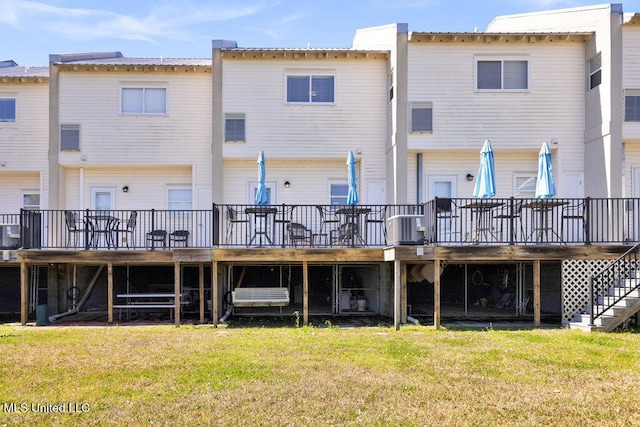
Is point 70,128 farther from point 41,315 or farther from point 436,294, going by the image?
point 436,294

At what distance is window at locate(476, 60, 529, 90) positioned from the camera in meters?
16.2

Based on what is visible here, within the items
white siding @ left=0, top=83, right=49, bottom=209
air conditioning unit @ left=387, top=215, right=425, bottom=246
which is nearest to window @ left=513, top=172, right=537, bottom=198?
air conditioning unit @ left=387, top=215, right=425, bottom=246

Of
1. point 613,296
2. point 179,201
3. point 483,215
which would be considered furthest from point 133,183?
point 613,296

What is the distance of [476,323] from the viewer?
13828 millimetres

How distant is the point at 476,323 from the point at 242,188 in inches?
290

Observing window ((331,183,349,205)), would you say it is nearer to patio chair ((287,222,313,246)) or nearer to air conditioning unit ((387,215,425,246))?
patio chair ((287,222,313,246))

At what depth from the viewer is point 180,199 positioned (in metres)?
17.8

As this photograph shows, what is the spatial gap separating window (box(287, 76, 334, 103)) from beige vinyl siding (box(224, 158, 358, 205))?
174 cm

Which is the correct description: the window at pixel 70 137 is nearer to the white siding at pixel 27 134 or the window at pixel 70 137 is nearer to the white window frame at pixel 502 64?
the white siding at pixel 27 134

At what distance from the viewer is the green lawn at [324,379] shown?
6.61 meters

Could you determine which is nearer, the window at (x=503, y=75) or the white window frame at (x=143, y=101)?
the window at (x=503, y=75)

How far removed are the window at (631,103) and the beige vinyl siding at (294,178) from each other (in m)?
6.96

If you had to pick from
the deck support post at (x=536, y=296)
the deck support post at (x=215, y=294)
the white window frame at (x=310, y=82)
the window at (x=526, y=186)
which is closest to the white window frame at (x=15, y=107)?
the white window frame at (x=310, y=82)

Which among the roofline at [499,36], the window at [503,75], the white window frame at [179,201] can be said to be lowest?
the white window frame at [179,201]
